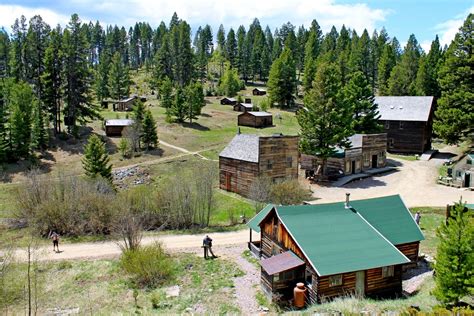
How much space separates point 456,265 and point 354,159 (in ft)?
104

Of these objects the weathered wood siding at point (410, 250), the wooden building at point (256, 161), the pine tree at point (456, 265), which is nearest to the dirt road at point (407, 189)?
the wooden building at point (256, 161)

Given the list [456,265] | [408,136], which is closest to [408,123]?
[408,136]

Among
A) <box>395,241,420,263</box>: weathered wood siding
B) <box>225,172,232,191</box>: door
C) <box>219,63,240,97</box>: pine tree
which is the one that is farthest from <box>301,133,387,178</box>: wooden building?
<box>219,63,240,97</box>: pine tree

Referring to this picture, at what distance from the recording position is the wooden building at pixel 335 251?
1814 centimetres

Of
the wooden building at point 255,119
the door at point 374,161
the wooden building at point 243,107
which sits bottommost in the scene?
the door at point 374,161

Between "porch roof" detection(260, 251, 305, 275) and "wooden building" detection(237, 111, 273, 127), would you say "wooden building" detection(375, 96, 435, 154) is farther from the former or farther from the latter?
"porch roof" detection(260, 251, 305, 275)

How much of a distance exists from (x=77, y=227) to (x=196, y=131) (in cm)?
3703

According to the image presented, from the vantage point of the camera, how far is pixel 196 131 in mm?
64750

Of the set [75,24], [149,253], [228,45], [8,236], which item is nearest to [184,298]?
[149,253]

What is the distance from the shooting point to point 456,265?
14.7 m

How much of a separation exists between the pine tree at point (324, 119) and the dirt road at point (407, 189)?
13.8ft

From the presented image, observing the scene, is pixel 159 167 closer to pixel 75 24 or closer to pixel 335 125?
pixel 335 125

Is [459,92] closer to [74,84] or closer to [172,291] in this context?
[172,291]

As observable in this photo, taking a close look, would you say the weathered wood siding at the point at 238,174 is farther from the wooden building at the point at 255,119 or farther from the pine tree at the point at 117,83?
the pine tree at the point at 117,83
